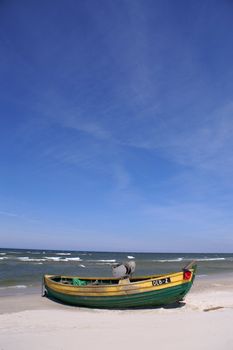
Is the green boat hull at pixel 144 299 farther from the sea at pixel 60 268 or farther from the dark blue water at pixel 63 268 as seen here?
the dark blue water at pixel 63 268

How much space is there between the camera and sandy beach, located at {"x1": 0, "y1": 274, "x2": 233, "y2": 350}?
8180 mm

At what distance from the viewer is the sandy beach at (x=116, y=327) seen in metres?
8.18

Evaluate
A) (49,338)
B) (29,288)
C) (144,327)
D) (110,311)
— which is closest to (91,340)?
(49,338)

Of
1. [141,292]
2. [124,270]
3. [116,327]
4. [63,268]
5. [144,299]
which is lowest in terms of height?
[116,327]

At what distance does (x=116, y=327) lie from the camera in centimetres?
983

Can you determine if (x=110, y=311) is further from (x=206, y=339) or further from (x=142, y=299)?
(x=206, y=339)

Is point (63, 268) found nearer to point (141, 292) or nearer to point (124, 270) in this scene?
point (124, 270)

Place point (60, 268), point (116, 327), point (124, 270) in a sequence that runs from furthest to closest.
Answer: point (60, 268), point (124, 270), point (116, 327)

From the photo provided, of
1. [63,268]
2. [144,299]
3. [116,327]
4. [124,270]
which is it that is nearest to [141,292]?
[144,299]

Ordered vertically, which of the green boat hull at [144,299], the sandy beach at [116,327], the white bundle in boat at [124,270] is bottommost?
the sandy beach at [116,327]

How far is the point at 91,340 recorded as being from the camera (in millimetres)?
8492

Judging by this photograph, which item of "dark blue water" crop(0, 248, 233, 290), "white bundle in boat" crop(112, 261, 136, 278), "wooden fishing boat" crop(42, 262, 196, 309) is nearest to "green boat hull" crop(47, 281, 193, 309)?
"wooden fishing boat" crop(42, 262, 196, 309)

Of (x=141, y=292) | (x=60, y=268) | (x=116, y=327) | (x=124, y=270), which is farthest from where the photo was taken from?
(x=60, y=268)

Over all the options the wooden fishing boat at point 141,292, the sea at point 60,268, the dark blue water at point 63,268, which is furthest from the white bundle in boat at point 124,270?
the dark blue water at point 63,268
